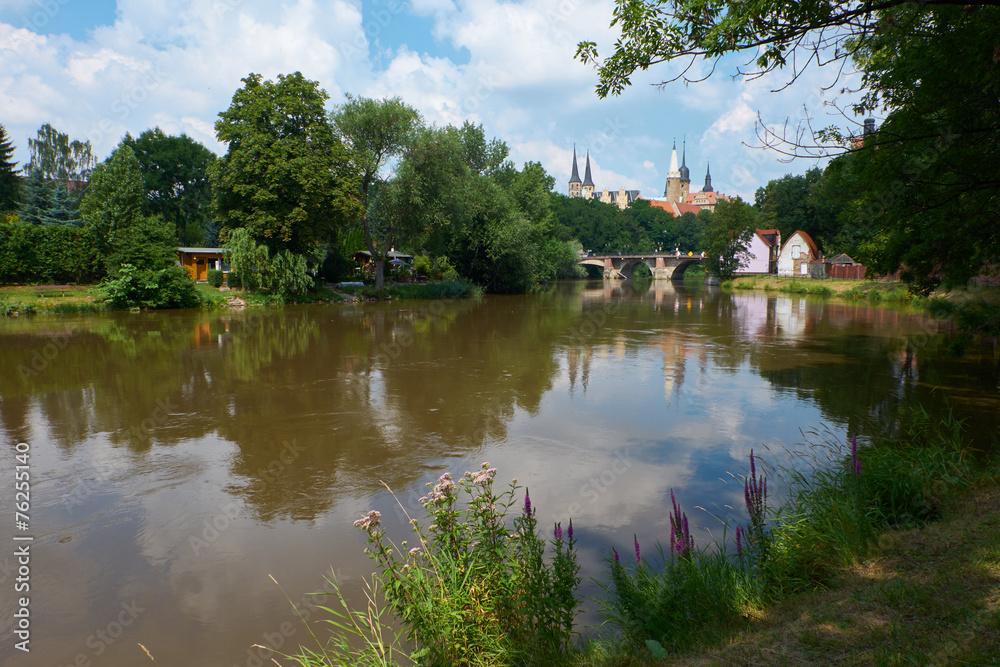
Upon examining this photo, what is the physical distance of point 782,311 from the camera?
3312 centimetres

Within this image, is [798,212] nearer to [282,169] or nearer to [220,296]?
[282,169]

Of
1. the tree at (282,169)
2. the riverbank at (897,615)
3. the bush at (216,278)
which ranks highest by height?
the tree at (282,169)

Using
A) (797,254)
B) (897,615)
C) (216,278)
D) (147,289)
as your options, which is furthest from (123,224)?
(797,254)

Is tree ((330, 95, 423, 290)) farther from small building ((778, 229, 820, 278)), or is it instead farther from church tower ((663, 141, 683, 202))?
church tower ((663, 141, 683, 202))

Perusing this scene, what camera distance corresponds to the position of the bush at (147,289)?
95.7ft

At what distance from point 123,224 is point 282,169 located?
36.0 ft

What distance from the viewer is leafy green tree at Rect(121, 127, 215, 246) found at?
5547cm

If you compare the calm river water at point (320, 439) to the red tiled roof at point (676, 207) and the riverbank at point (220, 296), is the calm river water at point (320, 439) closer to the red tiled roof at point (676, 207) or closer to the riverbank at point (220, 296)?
the riverbank at point (220, 296)

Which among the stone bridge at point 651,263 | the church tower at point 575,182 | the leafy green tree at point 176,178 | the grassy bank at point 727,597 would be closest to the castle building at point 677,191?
the church tower at point 575,182

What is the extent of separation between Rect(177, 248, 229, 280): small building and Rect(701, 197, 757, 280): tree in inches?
1992

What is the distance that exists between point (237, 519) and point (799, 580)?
5585mm

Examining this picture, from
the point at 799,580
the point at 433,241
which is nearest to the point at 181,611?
the point at 799,580

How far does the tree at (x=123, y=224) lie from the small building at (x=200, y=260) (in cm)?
455

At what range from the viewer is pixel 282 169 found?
1262 inches
